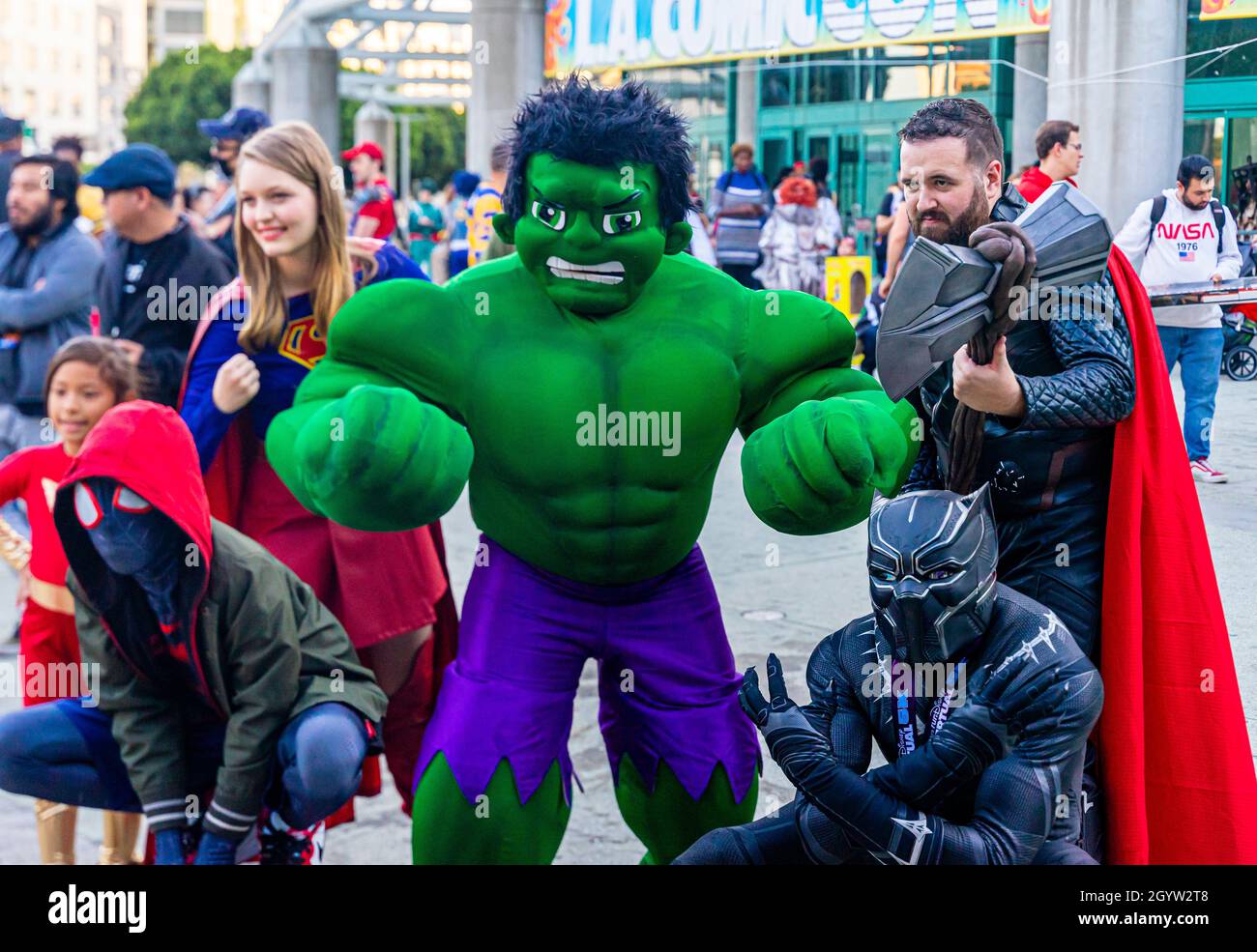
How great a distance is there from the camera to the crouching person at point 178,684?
110 inches

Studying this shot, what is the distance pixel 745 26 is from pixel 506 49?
3.68 metres

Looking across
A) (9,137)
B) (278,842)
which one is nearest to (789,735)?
(278,842)

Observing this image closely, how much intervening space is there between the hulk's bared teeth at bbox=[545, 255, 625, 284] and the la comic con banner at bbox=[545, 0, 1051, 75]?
1.99ft

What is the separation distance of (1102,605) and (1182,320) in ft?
2.45

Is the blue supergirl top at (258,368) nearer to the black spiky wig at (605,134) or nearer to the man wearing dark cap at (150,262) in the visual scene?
the black spiky wig at (605,134)

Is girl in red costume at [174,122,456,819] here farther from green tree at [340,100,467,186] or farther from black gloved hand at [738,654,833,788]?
green tree at [340,100,467,186]

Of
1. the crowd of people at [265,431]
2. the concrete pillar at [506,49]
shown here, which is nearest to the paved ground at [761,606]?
the crowd of people at [265,431]

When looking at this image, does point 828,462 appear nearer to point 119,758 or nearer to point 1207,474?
point 1207,474

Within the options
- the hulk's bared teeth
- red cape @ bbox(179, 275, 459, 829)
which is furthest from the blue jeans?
red cape @ bbox(179, 275, 459, 829)

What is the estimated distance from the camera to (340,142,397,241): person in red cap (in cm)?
1002

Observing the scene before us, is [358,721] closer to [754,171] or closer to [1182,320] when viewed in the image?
[1182,320]

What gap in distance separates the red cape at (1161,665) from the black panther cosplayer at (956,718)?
19 cm

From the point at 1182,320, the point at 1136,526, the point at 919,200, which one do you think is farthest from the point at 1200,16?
the point at 1136,526
